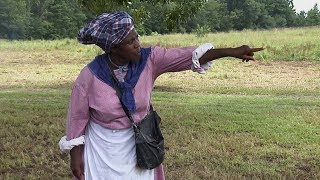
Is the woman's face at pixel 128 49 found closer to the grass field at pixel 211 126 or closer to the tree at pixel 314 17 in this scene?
the grass field at pixel 211 126

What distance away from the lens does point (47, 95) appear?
36.0 feet

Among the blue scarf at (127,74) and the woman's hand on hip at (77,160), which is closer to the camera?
the blue scarf at (127,74)

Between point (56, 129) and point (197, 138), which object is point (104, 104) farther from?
point (56, 129)

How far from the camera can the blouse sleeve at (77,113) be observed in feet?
8.99

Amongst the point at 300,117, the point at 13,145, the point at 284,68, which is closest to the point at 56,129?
the point at 13,145

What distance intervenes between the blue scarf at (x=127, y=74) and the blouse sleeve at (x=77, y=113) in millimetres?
130

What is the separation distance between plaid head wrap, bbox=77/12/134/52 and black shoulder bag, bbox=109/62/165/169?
18 centimetres

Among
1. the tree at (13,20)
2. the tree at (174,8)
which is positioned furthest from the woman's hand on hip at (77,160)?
the tree at (13,20)

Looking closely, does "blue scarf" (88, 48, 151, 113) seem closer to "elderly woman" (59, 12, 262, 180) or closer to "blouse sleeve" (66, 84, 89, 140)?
"elderly woman" (59, 12, 262, 180)

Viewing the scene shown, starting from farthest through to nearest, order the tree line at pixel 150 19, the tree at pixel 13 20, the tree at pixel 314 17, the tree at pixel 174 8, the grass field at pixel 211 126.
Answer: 1. the tree at pixel 314 17
2. the tree at pixel 13 20
3. the tree line at pixel 150 19
4. the tree at pixel 174 8
5. the grass field at pixel 211 126

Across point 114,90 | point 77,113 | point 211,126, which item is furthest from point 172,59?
point 211,126

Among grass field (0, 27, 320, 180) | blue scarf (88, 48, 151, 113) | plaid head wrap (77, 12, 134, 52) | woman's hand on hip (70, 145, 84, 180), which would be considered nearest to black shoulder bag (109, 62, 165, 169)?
blue scarf (88, 48, 151, 113)

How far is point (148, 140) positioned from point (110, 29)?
0.61m

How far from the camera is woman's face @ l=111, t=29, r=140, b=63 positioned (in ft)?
8.73
